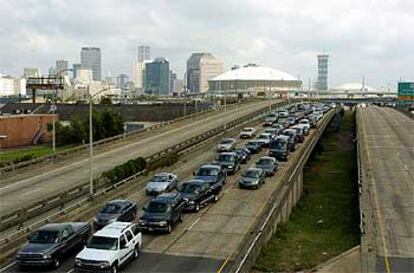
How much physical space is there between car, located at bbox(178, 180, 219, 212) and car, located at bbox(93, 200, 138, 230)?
10.2 feet

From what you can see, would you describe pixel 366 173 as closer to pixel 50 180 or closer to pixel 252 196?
pixel 252 196

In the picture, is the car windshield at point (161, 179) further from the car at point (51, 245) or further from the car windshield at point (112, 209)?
the car at point (51, 245)

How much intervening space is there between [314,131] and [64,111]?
67484 millimetres

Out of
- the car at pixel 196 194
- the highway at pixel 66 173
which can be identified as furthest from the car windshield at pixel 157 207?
the highway at pixel 66 173

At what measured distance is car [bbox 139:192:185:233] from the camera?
28.4 metres

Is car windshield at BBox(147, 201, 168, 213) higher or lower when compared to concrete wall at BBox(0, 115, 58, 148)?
higher

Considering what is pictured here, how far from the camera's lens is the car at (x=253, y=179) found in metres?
40.1

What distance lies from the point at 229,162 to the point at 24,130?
66715 millimetres

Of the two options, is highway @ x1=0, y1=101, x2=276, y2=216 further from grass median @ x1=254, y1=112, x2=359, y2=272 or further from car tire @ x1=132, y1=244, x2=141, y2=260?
grass median @ x1=254, y1=112, x2=359, y2=272

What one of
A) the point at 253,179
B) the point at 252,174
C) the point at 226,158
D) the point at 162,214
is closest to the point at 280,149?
the point at 226,158

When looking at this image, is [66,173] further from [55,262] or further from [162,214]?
[55,262]

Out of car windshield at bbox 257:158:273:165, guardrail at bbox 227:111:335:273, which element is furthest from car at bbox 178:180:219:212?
car windshield at bbox 257:158:273:165

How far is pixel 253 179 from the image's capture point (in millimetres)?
40406

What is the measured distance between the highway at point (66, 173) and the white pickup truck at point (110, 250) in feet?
42.6
